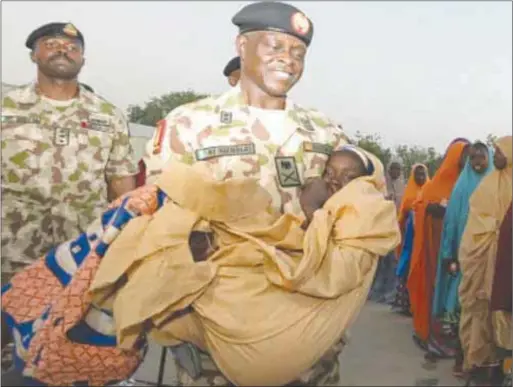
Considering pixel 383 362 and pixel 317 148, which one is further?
pixel 383 362

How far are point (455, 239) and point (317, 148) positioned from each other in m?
2.23

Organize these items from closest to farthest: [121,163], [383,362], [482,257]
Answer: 1. [121,163]
2. [482,257]
3. [383,362]

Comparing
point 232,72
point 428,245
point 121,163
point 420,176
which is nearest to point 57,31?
point 121,163

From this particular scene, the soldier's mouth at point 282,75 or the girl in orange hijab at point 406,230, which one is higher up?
the soldier's mouth at point 282,75

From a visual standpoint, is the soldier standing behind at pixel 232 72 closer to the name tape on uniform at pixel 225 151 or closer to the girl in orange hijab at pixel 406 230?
the name tape on uniform at pixel 225 151

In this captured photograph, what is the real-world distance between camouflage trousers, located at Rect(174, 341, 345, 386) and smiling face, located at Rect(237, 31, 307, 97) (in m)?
0.64

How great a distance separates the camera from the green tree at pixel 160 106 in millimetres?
2395

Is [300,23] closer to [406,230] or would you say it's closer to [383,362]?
[383,362]

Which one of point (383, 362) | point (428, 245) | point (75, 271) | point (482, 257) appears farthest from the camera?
point (428, 245)

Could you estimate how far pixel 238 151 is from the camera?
1.90m

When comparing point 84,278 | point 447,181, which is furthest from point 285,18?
point 447,181

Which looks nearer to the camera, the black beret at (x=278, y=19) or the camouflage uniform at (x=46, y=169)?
the black beret at (x=278, y=19)

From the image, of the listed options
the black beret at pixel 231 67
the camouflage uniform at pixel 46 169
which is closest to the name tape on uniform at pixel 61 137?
the camouflage uniform at pixel 46 169

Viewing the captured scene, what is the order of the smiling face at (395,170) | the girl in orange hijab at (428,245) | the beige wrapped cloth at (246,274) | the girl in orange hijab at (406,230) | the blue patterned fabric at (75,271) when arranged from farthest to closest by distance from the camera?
the girl in orange hijab at (406,230) → the girl in orange hijab at (428,245) → the smiling face at (395,170) → the blue patterned fabric at (75,271) → the beige wrapped cloth at (246,274)
